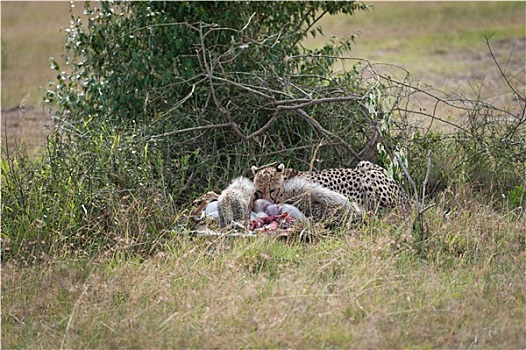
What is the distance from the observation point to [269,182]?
582 cm

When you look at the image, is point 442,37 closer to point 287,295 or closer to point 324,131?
point 324,131

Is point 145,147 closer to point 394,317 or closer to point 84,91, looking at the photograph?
point 84,91

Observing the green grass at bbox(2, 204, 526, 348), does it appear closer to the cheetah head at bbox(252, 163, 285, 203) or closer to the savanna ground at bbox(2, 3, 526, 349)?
the savanna ground at bbox(2, 3, 526, 349)

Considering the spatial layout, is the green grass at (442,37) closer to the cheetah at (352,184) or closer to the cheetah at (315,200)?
the cheetah at (352,184)

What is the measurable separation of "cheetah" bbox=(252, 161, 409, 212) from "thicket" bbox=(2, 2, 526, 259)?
0.52ft

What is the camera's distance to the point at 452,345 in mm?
3910

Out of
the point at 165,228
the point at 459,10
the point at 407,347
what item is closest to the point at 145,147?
the point at 165,228

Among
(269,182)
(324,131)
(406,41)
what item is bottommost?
(406,41)

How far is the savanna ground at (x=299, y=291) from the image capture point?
399 centimetres

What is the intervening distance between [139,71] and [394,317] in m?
3.64

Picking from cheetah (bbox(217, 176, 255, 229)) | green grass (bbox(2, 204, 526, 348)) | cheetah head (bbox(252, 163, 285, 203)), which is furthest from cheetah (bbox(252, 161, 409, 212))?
green grass (bbox(2, 204, 526, 348))

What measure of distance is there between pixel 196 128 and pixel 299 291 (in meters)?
2.21

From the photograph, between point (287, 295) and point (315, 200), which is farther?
point (315, 200)

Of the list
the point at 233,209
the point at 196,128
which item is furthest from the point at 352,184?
the point at 196,128
